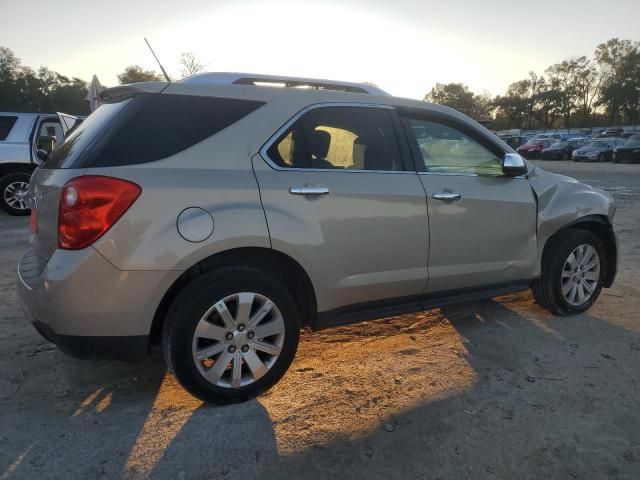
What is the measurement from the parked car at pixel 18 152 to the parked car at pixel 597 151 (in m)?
31.2

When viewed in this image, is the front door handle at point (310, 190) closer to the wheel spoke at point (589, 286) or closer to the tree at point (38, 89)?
the wheel spoke at point (589, 286)

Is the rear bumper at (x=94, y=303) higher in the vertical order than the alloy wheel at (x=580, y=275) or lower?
higher

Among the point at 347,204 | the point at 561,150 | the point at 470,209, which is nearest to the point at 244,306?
the point at 347,204

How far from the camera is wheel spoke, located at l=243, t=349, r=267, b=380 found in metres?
2.67

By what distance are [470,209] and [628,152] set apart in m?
30.0

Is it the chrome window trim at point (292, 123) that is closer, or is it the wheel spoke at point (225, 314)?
the wheel spoke at point (225, 314)

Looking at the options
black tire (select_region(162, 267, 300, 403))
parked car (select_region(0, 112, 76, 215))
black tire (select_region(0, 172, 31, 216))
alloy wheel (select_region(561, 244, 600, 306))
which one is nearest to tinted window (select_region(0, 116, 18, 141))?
parked car (select_region(0, 112, 76, 215))

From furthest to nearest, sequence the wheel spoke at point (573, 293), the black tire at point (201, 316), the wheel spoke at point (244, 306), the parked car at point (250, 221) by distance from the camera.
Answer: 1. the wheel spoke at point (573, 293)
2. the wheel spoke at point (244, 306)
3. the black tire at point (201, 316)
4. the parked car at point (250, 221)

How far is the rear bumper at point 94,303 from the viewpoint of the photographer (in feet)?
7.63

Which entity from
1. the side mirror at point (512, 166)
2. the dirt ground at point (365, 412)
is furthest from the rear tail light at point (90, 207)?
the side mirror at point (512, 166)

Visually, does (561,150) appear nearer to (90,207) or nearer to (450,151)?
(450,151)

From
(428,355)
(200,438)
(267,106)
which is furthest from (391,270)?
(200,438)

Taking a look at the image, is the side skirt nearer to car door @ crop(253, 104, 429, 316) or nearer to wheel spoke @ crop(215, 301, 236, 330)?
car door @ crop(253, 104, 429, 316)

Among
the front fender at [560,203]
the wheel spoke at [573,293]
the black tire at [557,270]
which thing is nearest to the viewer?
the front fender at [560,203]
